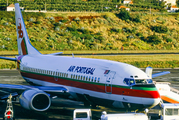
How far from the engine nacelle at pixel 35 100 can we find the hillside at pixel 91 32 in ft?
211

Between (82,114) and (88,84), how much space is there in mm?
3694

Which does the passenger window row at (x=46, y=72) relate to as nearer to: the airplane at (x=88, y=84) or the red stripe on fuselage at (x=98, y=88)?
the airplane at (x=88, y=84)

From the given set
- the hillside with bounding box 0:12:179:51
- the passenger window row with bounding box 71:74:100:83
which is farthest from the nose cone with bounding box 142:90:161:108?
the hillside with bounding box 0:12:179:51

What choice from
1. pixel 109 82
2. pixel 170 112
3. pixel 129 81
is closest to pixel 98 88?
pixel 109 82

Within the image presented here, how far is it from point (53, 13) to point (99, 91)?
10003 cm

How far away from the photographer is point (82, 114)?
72.5 ft

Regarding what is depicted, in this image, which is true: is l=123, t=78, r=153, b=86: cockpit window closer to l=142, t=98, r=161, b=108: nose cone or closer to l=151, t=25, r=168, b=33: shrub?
l=142, t=98, r=161, b=108: nose cone

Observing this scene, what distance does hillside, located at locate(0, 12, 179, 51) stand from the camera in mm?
95688

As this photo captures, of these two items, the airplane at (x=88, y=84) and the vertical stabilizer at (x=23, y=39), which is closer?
the airplane at (x=88, y=84)

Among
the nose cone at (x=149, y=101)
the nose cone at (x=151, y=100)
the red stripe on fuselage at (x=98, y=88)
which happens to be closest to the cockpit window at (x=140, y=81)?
the red stripe on fuselage at (x=98, y=88)

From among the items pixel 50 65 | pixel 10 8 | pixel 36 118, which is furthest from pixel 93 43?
pixel 36 118

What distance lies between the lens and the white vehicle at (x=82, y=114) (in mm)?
21197

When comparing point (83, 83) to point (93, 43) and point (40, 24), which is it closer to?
point (93, 43)

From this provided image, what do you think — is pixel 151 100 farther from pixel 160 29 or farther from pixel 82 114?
pixel 160 29
